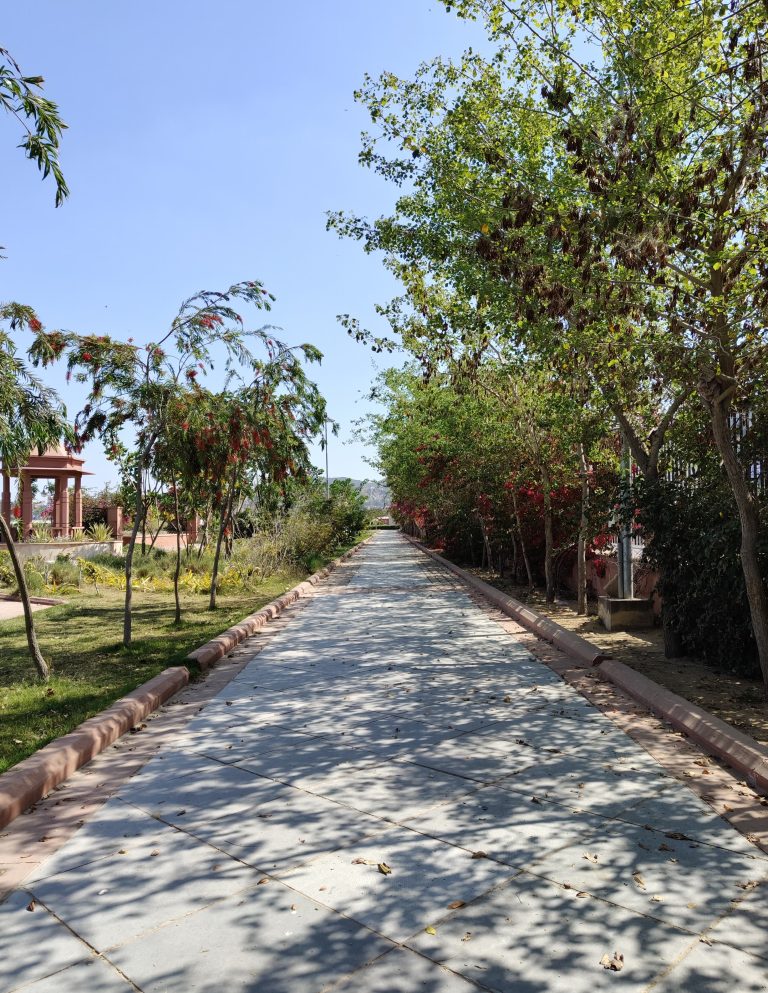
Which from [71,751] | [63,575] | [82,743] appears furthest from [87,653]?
[63,575]

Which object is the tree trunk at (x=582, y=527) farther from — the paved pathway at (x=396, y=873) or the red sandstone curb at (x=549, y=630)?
the paved pathway at (x=396, y=873)

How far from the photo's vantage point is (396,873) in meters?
3.58

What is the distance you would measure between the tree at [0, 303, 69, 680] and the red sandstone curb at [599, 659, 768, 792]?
18.1 ft

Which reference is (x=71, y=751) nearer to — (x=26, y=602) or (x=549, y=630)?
(x=26, y=602)

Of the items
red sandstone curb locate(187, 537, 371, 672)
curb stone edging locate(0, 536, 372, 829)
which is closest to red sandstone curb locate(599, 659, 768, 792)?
curb stone edging locate(0, 536, 372, 829)

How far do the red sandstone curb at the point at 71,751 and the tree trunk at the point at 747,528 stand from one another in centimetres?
515

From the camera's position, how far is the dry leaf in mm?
2807

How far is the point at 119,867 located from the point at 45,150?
4.56 meters

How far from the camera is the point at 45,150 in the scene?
5363mm

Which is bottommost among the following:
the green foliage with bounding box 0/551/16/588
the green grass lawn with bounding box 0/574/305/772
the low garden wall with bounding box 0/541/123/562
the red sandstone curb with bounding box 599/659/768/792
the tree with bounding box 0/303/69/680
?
the green grass lawn with bounding box 0/574/305/772

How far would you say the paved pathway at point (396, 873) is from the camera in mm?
2842

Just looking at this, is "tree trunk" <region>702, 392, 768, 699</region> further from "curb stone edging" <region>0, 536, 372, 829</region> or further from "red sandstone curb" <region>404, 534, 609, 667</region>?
"curb stone edging" <region>0, 536, 372, 829</region>

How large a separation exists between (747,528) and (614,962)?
4400mm

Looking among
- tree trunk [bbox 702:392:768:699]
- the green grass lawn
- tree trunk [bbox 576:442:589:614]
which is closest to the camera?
the green grass lawn
